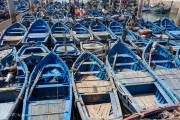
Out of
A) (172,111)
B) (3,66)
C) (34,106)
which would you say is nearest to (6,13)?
(3,66)

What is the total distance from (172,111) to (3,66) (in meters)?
12.2

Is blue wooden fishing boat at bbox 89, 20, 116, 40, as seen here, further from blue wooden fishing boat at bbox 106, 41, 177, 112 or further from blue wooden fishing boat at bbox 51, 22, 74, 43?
blue wooden fishing boat at bbox 106, 41, 177, 112

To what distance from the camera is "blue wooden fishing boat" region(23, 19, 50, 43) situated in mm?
24047

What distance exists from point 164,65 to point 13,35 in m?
17.6

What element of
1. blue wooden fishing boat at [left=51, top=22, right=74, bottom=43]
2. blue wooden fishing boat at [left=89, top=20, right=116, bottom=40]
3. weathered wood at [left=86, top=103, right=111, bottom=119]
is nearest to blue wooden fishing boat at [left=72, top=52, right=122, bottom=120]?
weathered wood at [left=86, top=103, right=111, bottom=119]

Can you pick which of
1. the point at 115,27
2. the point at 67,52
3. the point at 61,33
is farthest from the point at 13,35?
the point at 115,27

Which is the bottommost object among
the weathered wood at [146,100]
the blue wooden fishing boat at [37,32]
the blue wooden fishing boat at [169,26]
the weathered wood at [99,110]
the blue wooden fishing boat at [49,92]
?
the weathered wood at [146,100]

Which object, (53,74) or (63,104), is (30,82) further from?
(63,104)

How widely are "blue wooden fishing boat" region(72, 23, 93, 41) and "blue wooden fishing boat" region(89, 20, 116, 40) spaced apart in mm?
788

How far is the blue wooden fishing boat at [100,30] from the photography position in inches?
1024

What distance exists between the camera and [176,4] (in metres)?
62.4

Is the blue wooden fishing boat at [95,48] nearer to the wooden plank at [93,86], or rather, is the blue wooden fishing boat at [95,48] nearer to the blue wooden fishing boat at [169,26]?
the wooden plank at [93,86]

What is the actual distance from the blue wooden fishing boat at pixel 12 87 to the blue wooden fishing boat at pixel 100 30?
11956 mm

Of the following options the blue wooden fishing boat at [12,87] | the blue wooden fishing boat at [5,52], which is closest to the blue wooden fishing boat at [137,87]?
the blue wooden fishing boat at [12,87]
